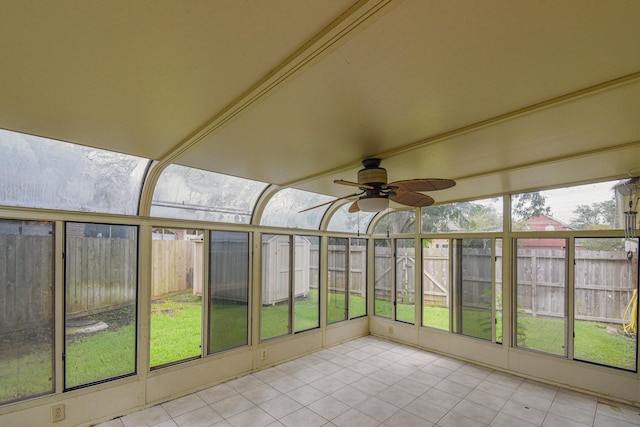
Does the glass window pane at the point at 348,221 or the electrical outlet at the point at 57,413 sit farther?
the glass window pane at the point at 348,221

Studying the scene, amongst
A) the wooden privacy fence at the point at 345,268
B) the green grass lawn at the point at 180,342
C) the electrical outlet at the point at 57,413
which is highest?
the wooden privacy fence at the point at 345,268

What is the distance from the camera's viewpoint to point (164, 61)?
52.8 inches

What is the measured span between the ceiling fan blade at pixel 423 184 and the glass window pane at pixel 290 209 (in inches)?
86.5

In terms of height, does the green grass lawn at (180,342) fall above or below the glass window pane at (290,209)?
below

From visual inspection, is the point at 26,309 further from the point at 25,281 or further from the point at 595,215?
the point at 595,215

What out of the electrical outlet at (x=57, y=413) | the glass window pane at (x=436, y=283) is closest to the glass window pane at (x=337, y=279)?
the glass window pane at (x=436, y=283)

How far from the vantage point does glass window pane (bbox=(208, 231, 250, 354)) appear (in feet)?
12.7

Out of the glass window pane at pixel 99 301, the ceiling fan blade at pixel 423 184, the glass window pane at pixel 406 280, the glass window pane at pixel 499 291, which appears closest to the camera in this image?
the ceiling fan blade at pixel 423 184

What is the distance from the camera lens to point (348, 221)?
Result: 572 centimetres

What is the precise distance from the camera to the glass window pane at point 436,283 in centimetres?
499

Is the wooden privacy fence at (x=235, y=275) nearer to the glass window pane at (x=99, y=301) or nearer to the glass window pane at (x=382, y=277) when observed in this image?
the glass window pane at (x=99, y=301)

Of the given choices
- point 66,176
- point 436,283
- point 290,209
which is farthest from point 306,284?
point 66,176

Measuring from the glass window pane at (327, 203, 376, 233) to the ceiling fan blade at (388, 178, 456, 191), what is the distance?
2.96 meters

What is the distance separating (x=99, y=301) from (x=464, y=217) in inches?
194
